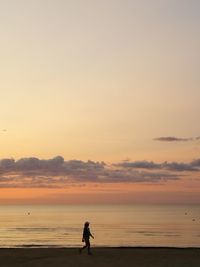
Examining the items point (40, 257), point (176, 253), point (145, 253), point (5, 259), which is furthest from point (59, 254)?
point (176, 253)

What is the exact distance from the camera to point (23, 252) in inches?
1240

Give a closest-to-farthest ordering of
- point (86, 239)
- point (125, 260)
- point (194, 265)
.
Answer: point (194, 265) < point (125, 260) < point (86, 239)

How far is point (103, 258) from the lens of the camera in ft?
90.3

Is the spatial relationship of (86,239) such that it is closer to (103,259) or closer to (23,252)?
(103,259)

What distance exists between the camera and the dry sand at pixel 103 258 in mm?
25500

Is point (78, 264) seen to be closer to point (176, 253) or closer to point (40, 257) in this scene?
point (40, 257)

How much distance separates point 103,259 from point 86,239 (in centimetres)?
229

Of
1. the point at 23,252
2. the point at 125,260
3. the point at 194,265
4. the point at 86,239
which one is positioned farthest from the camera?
the point at 23,252

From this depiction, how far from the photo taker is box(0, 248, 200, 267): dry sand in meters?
25.5

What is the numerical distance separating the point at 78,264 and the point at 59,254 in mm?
5064

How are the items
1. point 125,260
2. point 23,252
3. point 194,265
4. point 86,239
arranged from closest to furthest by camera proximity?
point 194,265 → point 125,260 → point 86,239 → point 23,252

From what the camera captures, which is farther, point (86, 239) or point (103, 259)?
point (86, 239)

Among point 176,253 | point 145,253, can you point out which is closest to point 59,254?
point 145,253

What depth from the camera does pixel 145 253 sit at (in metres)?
30.4
